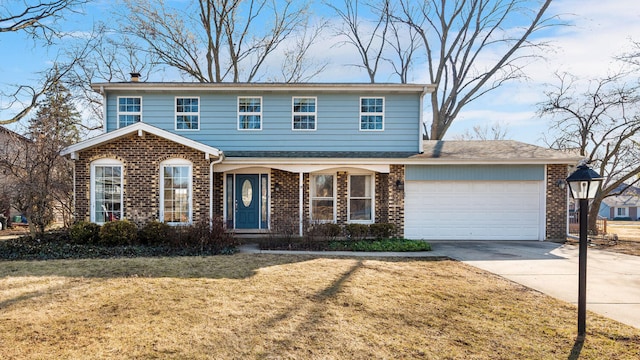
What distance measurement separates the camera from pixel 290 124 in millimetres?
12453

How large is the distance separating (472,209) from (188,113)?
10.8m

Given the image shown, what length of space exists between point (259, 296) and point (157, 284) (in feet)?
6.47

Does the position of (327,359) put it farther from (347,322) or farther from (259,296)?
(259,296)

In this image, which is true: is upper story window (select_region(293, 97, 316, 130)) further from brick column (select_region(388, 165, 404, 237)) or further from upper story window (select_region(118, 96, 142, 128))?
upper story window (select_region(118, 96, 142, 128))

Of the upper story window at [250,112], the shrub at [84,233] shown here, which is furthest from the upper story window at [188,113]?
the shrub at [84,233]

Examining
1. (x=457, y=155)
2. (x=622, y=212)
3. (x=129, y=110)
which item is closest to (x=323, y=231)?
(x=457, y=155)

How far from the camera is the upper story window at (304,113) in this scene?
40.9 feet

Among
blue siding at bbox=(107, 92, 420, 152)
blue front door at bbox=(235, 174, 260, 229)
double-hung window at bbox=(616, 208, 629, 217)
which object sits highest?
blue siding at bbox=(107, 92, 420, 152)

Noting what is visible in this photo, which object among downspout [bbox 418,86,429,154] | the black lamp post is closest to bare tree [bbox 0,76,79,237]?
downspout [bbox 418,86,429,154]

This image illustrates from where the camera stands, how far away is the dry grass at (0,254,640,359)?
3.60m

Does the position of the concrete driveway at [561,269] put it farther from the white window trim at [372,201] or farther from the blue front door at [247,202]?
the blue front door at [247,202]

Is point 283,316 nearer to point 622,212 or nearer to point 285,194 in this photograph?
point 285,194

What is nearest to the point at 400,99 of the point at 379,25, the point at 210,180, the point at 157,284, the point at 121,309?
the point at 210,180

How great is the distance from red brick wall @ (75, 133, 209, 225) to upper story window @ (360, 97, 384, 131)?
20.1 feet
